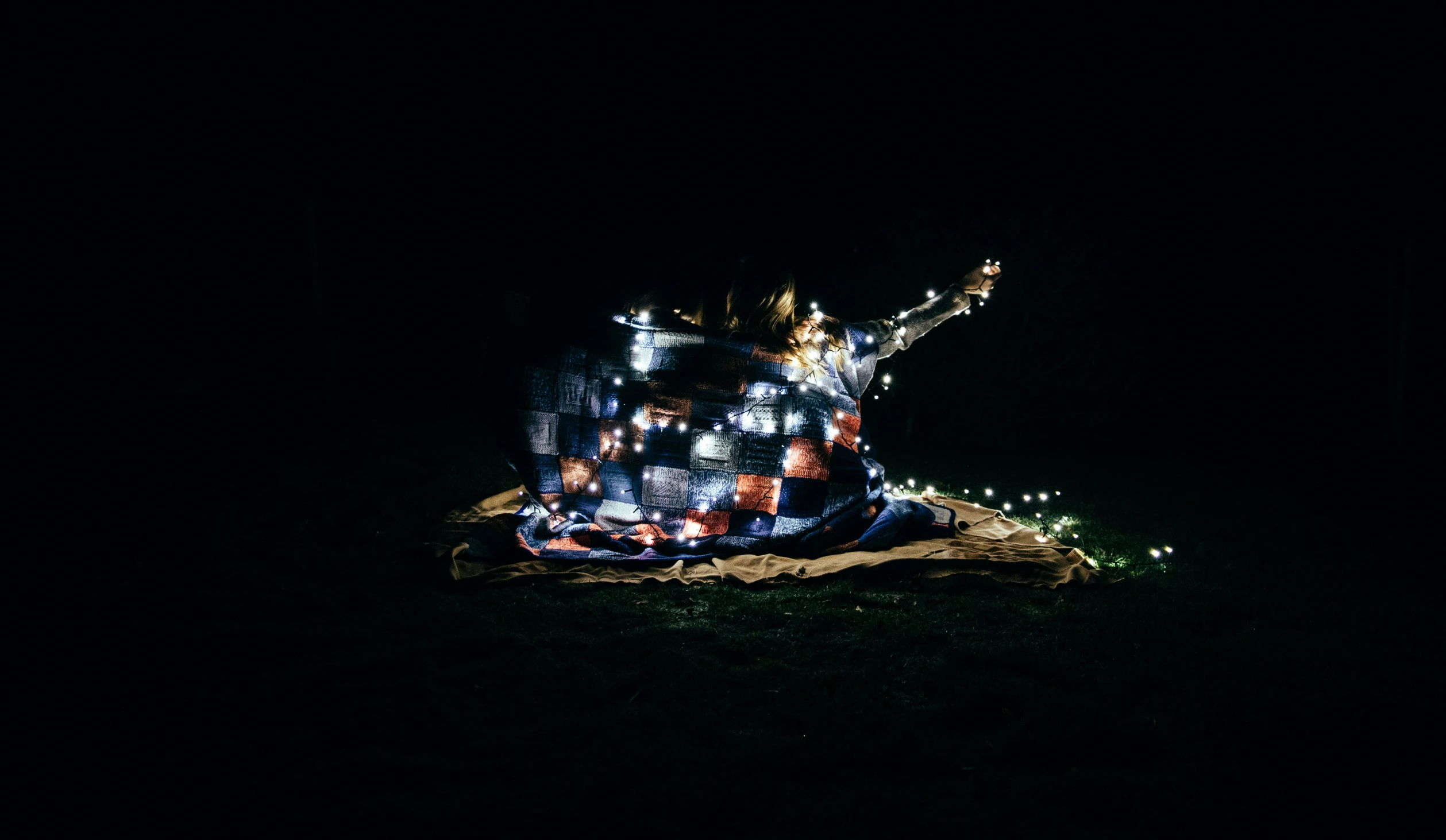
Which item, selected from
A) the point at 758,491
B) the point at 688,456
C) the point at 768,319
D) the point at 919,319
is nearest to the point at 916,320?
the point at 919,319

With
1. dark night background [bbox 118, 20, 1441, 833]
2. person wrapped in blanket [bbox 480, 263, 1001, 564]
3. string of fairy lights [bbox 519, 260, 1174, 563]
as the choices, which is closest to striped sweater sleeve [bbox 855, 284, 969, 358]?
string of fairy lights [bbox 519, 260, 1174, 563]

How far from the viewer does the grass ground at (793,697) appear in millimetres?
2027

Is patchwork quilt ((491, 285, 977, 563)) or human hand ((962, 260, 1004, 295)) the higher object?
human hand ((962, 260, 1004, 295))

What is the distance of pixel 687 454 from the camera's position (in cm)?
408

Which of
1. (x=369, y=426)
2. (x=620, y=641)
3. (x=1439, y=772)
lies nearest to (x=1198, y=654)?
(x=1439, y=772)

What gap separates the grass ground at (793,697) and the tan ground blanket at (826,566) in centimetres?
9

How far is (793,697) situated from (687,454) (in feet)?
5.66

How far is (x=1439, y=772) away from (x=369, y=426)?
7.38 metres

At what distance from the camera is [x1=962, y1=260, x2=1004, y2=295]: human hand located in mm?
4585

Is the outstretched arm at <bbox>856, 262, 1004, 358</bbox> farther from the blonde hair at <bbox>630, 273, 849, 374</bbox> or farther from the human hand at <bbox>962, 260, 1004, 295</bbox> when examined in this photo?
the blonde hair at <bbox>630, 273, 849, 374</bbox>

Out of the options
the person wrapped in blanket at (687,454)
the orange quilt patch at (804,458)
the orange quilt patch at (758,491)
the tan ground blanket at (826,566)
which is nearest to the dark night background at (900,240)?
the person wrapped in blanket at (687,454)

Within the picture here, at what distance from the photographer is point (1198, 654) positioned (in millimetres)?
2938

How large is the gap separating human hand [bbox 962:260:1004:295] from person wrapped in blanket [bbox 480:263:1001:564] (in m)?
1.24

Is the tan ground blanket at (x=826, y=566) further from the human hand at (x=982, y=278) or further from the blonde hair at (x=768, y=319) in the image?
the human hand at (x=982, y=278)
